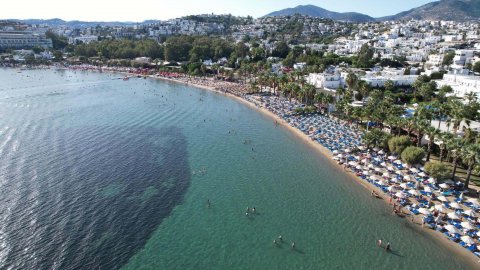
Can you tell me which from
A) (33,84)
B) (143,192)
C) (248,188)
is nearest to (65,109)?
(33,84)

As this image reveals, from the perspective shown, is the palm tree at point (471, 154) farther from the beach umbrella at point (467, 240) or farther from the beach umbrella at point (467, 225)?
the beach umbrella at point (467, 240)

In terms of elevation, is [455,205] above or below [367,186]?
above

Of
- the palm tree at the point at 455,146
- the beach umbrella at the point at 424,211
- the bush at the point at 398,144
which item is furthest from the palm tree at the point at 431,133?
the beach umbrella at the point at 424,211

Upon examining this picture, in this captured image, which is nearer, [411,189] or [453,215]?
[453,215]

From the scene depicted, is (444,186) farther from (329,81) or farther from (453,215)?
(329,81)

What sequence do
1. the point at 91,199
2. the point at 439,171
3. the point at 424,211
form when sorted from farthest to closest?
the point at 439,171 < the point at 91,199 < the point at 424,211

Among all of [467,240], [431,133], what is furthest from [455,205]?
[431,133]

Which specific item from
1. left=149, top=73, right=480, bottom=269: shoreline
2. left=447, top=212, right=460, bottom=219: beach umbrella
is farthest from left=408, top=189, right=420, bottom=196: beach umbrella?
left=447, top=212, right=460, bottom=219: beach umbrella
